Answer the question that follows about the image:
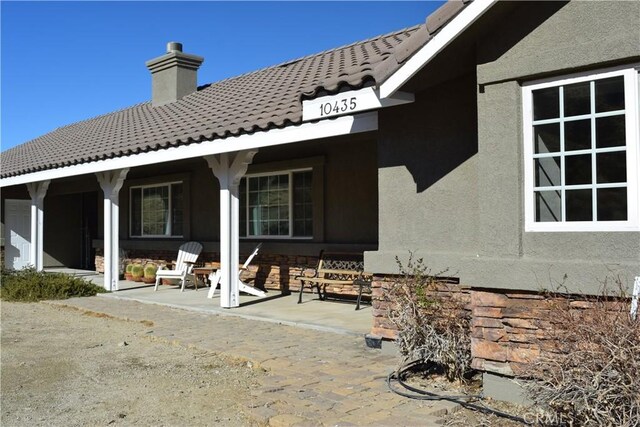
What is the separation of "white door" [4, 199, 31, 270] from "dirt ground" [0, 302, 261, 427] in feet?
33.7

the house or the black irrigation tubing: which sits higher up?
the house

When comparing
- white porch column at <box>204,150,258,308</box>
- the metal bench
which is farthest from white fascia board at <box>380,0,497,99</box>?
the metal bench

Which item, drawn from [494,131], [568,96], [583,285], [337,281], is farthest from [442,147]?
[337,281]

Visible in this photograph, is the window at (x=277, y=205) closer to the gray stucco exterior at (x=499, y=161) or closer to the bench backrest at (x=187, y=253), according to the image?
the bench backrest at (x=187, y=253)

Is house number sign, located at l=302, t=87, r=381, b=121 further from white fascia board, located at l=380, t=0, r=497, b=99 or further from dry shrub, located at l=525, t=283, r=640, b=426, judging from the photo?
dry shrub, located at l=525, t=283, r=640, b=426

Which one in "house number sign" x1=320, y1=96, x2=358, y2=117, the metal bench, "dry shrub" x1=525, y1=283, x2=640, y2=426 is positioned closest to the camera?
"dry shrub" x1=525, y1=283, x2=640, y2=426

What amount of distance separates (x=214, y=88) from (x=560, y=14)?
1150 centimetres

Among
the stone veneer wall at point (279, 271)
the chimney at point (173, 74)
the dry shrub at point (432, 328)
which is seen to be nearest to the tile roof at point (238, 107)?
the chimney at point (173, 74)

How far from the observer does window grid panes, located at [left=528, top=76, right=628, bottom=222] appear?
4.50 m

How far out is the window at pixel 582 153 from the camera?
4414 millimetres

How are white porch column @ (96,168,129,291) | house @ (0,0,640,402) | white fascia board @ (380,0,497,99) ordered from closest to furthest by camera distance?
Answer: house @ (0,0,640,402), white fascia board @ (380,0,497,99), white porch column @ (96,168,129,291)

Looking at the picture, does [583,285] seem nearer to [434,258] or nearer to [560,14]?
[434,258]

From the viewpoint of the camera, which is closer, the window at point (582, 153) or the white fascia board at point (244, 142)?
the window at point (582, 153)

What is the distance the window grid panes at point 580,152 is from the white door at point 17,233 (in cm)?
1626
